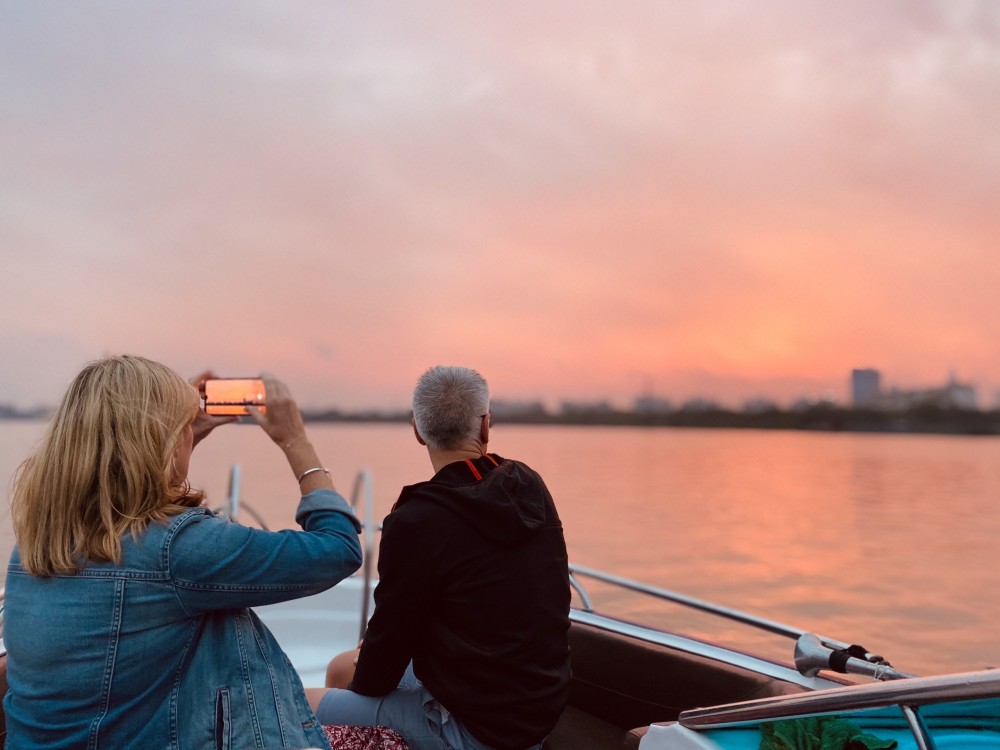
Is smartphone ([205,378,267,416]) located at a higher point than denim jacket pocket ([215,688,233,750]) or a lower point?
higher

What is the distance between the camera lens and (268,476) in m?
25.4

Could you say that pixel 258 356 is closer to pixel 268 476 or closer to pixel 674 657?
pixel 268 476

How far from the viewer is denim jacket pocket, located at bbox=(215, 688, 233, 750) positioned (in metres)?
1.23

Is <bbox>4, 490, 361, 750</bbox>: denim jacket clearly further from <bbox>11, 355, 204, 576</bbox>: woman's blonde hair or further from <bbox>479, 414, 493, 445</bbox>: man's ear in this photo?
<bbox>479, 414, 493, 445</bbox>: man's ear

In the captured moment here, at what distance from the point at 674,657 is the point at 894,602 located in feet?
47.8

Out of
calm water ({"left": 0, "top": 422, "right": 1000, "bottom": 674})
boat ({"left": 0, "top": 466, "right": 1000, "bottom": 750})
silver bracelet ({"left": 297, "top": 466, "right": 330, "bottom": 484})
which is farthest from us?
calm water ({"left": 0, "top": 422, "right": 1000, "bottom": 674})

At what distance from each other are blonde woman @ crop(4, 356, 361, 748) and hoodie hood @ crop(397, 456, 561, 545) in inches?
14.4

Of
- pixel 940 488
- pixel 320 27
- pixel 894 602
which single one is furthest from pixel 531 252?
pixel 940 488

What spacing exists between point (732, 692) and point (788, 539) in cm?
2014

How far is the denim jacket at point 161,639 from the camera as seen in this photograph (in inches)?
46.3

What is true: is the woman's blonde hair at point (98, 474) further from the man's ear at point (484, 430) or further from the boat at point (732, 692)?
the boat at point (732, 692)

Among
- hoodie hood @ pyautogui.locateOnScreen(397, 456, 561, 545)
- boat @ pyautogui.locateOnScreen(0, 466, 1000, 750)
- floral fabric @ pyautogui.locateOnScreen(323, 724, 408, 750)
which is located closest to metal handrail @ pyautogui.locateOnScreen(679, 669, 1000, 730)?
boat @ pyautogui.locateOnScreen(0, 466, 1000, 750)

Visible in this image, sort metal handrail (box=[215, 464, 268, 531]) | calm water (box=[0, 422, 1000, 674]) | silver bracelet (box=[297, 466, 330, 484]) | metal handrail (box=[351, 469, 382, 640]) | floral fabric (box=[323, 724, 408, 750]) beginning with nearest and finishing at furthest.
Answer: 1. silver bracelet (box=[297, 466, 330, 484])
2. floral fabric (box=[323, 724, 408, 750])
3. metal handrail (box=[351, 469, 382, 640])
4. metal handrail (box=[215, 464, 268, 531])
5. calm water (box=[0, 422, 1000, 674])

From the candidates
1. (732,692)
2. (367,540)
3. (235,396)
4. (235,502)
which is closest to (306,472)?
(235,396)
